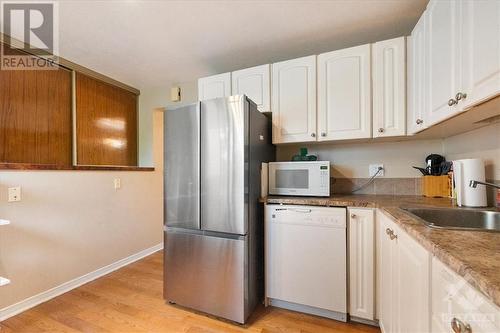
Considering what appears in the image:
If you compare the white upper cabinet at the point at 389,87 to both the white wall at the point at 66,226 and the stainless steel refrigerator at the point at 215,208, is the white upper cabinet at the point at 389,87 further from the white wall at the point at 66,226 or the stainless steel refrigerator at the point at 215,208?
the white wall at the point at 66,226

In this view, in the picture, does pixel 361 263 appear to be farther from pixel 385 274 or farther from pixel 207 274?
pixel 207 274

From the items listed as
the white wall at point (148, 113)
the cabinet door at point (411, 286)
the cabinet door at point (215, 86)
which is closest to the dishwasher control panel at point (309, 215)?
the cabinet door at point (411, 286)

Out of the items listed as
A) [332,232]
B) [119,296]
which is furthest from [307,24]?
[119,296]

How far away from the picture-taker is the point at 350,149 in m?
2.21

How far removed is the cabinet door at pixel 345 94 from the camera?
1.81 meters

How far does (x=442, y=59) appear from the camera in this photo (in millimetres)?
1237

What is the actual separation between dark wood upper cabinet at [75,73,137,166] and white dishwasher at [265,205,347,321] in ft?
7.73

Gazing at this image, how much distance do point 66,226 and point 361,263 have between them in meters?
2.55

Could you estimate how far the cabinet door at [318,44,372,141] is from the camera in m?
1.81

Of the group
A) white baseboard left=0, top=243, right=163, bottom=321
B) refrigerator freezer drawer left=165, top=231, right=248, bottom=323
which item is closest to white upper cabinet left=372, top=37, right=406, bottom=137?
refrigerator freezer drawer left=165, top=231, right=248, bottom=323

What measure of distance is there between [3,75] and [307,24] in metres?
2.71

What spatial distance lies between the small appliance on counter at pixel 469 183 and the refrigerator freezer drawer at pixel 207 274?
142cm

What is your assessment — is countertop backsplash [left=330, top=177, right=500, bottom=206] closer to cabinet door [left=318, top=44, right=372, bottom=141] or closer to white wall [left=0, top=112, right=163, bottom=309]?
cabinet door [left=318, top=44, right=372, bottom=141]

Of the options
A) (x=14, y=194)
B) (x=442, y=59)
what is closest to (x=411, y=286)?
(x=442, y=59)
